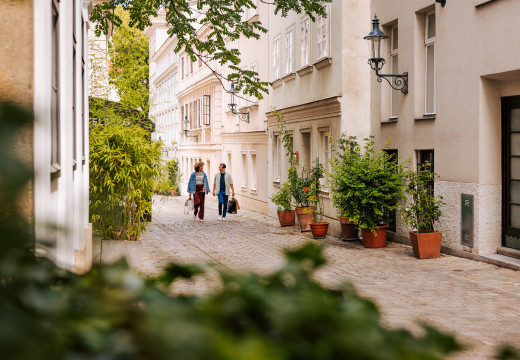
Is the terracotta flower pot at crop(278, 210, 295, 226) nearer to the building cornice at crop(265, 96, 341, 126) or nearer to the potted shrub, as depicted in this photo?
the potted shrub

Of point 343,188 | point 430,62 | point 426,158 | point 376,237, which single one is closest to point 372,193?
point 343,188

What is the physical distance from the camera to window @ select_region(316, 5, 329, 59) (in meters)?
19.3

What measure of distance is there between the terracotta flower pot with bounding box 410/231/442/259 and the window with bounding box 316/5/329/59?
24.9 ft

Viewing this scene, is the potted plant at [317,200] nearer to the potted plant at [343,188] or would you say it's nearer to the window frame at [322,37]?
the potted plant at [343,188]

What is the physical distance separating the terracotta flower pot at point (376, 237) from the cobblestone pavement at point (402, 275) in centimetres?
16

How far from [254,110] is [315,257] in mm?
28879

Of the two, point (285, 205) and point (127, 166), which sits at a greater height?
point (127, 166)

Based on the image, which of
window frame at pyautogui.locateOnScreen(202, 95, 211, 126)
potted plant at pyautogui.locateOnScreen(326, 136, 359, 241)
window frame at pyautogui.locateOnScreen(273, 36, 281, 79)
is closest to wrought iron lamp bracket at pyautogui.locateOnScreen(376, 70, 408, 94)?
potted plant at pyautogui.locateOnScreen(326, 136, 359, 241)

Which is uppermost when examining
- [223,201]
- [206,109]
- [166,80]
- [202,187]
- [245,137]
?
[166,80]

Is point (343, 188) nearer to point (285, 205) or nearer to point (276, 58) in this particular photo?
point (285, 205)

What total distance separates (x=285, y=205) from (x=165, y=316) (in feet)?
66.4

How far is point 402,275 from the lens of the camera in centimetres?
1123

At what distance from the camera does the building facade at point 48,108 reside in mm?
1066

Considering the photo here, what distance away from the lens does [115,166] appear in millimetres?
13531
